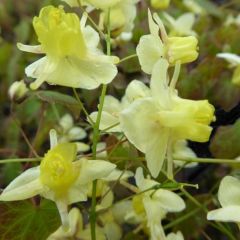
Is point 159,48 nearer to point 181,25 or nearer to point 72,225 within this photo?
point 72,225

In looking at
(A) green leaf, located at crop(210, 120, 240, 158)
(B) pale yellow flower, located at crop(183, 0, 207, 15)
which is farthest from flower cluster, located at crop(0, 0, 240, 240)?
(B) pale yellow flower, located at crop(183, 0, 207, 15)

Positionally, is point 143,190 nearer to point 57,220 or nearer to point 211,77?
point 57,220

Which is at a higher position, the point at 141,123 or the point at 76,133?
the point at 141,123

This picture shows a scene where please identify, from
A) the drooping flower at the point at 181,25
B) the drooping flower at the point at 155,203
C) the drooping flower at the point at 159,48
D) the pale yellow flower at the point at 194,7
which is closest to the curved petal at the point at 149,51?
the drooping flower at the point at 159,48

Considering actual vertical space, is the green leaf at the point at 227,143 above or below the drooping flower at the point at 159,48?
below

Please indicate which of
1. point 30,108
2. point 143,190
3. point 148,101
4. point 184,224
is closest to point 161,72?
point 148,101

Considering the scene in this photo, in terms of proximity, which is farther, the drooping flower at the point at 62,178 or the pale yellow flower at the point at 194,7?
the pale yellow flower at the point at 194,7

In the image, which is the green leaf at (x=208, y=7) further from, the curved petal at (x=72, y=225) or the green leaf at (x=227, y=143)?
the curved petal at (x=72, y=225)

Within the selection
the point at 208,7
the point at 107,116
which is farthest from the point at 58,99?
the point at 208,7
